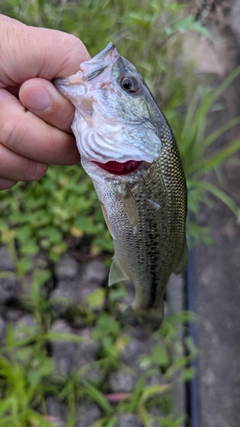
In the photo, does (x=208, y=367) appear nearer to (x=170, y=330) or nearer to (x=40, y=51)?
(x=170, y=330)

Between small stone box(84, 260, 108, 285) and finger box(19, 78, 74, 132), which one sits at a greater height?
finger box(19, 78, 74, 132)

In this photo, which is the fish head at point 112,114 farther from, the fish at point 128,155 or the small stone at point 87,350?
the small stone at point 87,350

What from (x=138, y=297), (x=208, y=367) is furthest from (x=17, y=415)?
(x=208, y=367)

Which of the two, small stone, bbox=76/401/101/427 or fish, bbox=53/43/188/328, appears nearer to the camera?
fish, bbox=53/43/188/328

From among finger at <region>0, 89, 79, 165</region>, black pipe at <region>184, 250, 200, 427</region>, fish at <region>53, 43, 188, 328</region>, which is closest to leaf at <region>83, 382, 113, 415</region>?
black pipe at <region>184, 250, 200, 427</region>

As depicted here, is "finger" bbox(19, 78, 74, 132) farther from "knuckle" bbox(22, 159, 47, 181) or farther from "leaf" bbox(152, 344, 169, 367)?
"leaf" bbox(152, 344, 169, 367)

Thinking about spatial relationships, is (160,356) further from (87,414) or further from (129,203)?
(129,203)

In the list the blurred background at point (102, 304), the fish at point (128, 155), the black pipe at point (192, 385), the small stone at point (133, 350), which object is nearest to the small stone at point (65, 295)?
the blurred background at point (102, 304)
